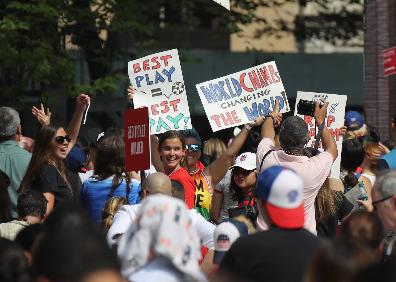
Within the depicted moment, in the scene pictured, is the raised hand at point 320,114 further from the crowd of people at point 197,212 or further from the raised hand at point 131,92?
the raised hand at point 131,92

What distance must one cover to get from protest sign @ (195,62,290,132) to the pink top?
7.05 feet

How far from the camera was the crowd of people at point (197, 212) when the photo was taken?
172 inches

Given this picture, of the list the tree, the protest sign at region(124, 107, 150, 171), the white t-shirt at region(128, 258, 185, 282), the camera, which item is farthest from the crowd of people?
the tree

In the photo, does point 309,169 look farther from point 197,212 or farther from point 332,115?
point 332,115

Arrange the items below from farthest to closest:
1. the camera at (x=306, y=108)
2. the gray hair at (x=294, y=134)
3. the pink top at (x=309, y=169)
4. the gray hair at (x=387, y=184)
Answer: the camera at (x=306, y=108), the gray hair at (x=294, y=134), the pink top at (x=309, y=169), the gray hair at (x=387, y=184)

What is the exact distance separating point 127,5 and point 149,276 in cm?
1319

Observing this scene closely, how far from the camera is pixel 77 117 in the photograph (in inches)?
384

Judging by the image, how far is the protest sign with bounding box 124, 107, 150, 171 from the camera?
331 inches

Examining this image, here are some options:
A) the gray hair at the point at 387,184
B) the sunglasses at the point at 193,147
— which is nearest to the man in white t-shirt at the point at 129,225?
the gray hair at the point at 387,184

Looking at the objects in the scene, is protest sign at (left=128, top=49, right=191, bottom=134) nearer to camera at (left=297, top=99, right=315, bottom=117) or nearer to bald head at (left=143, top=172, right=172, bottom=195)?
camera at (left=297, top=99, right=315, bottom=117)

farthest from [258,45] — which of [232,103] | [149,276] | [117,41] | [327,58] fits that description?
[149,276]

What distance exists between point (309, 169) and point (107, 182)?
1.59 m

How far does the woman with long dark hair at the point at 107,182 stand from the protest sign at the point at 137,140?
0.48ft

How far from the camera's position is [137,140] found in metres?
8.55
